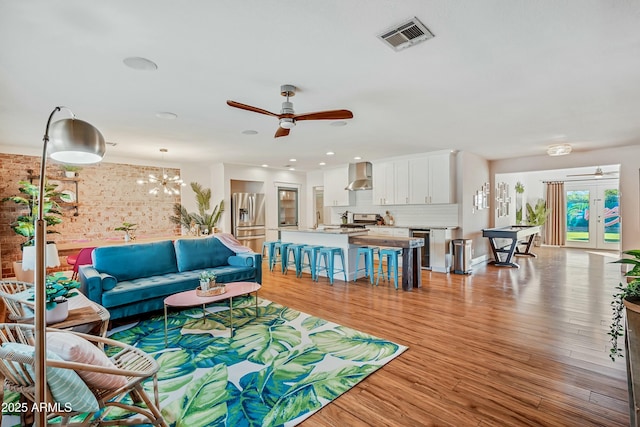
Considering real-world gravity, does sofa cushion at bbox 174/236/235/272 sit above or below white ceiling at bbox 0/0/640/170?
below

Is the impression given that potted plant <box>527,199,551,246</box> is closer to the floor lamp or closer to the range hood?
the range hood

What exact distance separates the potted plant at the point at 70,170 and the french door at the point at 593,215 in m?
13.7

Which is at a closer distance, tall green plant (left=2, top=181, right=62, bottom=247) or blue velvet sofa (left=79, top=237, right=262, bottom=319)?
blue velvet sofa (left=79, top=237, right=262, bottom=319)

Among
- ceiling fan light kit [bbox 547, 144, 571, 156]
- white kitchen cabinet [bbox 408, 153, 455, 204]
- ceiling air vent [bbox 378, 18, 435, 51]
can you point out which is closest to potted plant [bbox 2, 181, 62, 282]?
ceiling air vent [bbox 378, 18, 435, 51]

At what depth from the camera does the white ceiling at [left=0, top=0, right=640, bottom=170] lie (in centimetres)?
188

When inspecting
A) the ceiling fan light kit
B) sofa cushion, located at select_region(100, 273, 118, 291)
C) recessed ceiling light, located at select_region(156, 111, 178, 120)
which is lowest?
→ sofa cushion, located at select_region(100, 273, 118, 291)

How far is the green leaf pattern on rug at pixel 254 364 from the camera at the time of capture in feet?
6.82

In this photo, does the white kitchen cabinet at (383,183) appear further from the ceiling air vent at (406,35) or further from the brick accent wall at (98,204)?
the ceiling air vent at (406,35)

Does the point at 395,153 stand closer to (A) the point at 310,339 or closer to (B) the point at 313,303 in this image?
(B) the point at 313,303

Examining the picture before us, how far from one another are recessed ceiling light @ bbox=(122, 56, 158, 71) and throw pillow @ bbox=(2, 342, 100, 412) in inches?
81.6

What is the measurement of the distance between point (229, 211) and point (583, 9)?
7.46 metres

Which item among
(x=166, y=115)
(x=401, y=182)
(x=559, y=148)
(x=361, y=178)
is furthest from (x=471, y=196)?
(x=166, y=115)

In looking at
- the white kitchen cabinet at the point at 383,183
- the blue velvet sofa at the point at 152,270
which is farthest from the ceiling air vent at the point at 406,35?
the white kitchen cabinet at the point at 383,183

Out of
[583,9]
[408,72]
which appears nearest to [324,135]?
[408,72]
